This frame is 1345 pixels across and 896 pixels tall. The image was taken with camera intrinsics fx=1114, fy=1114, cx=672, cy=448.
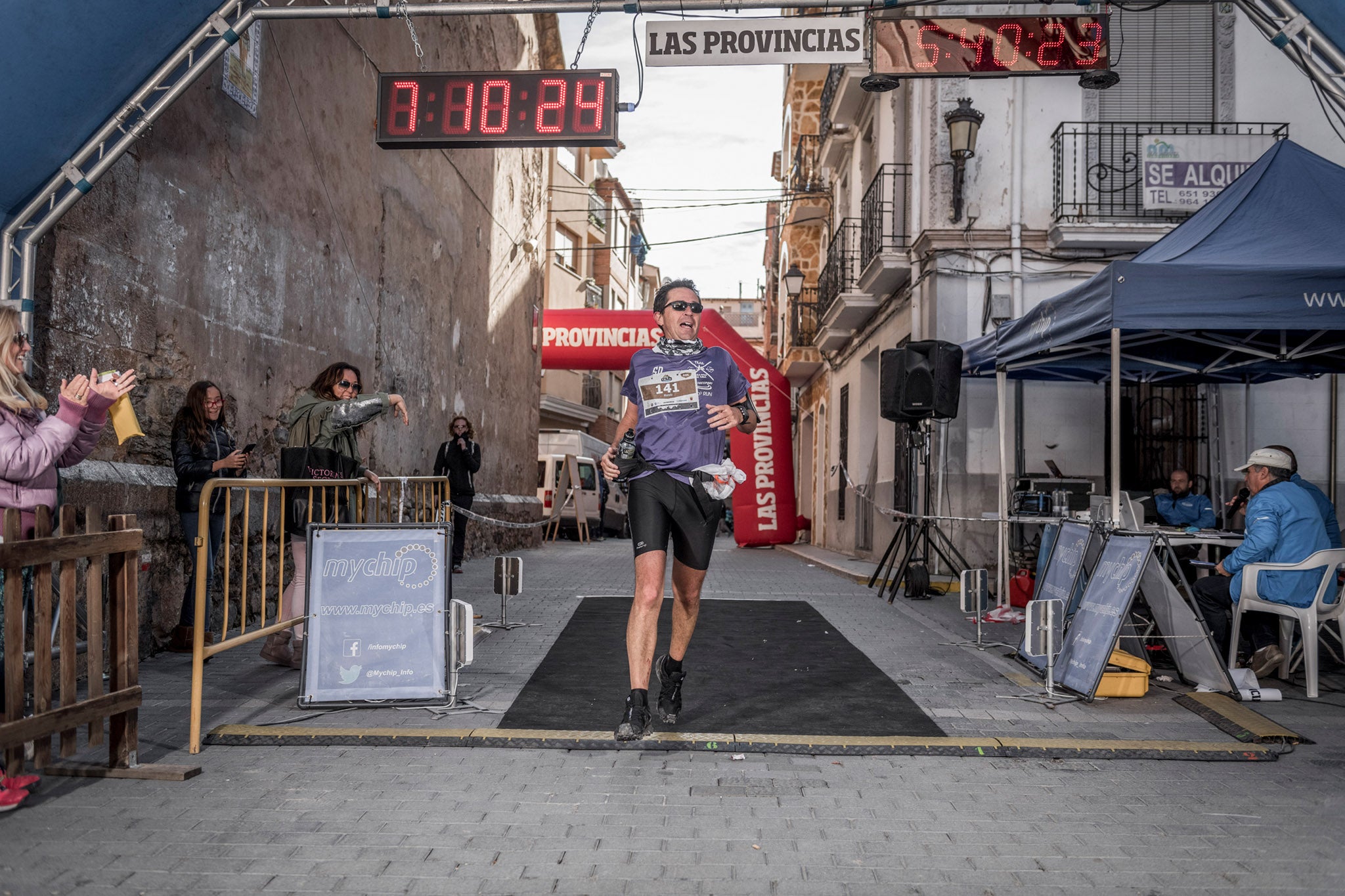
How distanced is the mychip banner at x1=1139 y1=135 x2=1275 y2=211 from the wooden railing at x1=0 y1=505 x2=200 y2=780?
40.7 ft

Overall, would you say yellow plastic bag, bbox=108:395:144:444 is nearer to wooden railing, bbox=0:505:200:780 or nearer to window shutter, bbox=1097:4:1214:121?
wooden railing, bbox=0:505:200:780

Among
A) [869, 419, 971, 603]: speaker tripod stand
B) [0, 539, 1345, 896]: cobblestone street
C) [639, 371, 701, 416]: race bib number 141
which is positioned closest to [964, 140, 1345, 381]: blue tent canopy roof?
[869, 419, 971, 603]: speaker tripod stand

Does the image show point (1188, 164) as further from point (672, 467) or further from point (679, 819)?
point (679, 819)

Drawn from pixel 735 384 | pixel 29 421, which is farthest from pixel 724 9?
pixel 29 421

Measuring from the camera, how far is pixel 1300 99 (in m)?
13.9

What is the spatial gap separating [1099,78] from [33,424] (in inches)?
274

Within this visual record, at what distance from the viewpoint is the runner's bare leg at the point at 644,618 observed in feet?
15.7

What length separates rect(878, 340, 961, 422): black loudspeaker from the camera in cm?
1076

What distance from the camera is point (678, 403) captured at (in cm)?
498

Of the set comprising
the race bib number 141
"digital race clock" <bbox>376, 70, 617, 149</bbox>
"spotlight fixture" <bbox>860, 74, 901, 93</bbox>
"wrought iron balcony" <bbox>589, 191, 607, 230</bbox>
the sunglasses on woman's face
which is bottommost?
the race bib number 141

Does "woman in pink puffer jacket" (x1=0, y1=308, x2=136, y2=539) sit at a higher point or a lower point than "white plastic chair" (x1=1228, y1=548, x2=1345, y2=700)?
higher

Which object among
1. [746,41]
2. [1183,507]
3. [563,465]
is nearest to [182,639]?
[746,41]

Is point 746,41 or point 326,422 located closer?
point 326,422

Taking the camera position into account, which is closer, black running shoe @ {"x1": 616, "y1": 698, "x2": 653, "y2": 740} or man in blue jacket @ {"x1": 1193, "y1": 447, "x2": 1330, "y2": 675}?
black running shoe @ {"x1": 616, "y1": 698, "x2": 653, "y2": 740}
